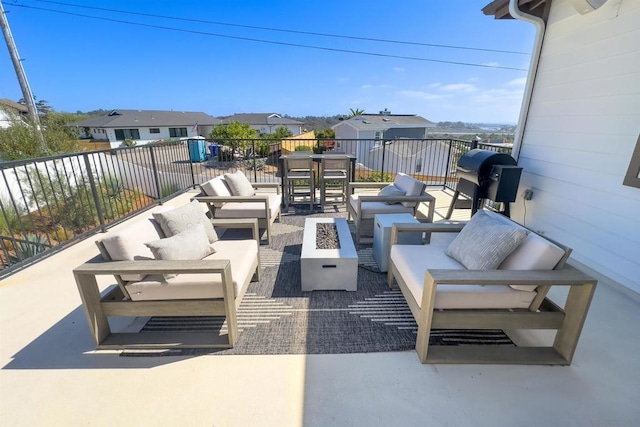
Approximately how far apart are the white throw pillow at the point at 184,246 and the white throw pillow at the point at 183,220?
0.28 feet

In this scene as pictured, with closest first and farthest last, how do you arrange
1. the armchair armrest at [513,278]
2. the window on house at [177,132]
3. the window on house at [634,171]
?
1. the armchair armrest at [513,278]
2. the window on house at [634,171]
3. the window on house at [177,132]

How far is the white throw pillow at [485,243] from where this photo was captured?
1668mm

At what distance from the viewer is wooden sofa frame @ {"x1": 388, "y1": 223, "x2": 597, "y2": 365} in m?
1.47

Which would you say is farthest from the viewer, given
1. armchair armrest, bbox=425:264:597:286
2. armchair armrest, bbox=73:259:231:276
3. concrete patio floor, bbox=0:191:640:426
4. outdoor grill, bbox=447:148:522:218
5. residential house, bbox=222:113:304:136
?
residential house, bbox=222:113:304:136

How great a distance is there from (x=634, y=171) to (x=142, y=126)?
32.4m

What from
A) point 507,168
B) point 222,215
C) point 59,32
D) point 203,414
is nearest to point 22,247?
point 222,215

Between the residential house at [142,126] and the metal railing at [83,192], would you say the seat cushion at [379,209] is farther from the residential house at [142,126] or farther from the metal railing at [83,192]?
the residential house at [142,126]

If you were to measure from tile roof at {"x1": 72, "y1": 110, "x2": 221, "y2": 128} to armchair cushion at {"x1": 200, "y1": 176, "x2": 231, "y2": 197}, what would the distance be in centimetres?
2893

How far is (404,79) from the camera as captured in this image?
18.5 m

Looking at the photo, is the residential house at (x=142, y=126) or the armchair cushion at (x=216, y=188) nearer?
the armchair cushion at (x=216, y=188)

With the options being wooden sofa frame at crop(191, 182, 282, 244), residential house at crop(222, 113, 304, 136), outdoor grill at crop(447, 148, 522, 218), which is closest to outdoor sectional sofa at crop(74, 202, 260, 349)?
wooden sofa frame at crop(191, 182, 282, 244)

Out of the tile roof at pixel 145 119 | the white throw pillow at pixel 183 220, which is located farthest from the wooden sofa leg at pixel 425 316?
the tile roof at pixel 145 119

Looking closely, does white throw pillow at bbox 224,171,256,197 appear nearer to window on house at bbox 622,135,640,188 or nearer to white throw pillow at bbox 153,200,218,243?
white throw pillow at bbox 153,200,218,243

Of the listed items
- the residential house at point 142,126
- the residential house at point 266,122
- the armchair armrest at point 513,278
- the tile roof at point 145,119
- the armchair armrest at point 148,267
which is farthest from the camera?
the residential house at point 266,122
